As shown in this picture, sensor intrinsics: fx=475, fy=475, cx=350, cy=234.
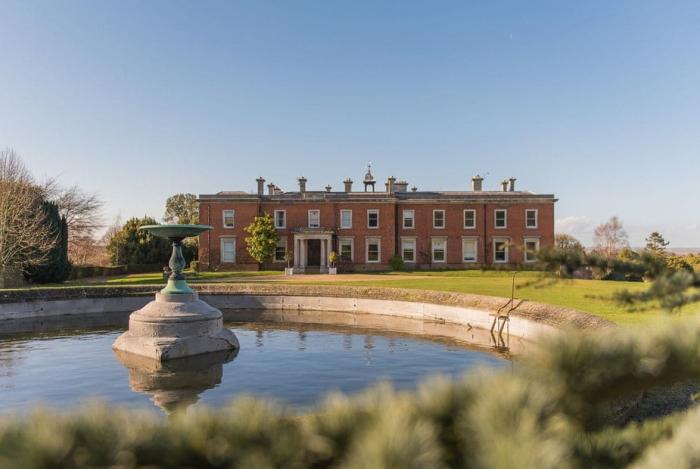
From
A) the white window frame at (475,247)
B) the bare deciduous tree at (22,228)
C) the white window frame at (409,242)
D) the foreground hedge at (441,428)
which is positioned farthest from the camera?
the white window frame at (409,242)

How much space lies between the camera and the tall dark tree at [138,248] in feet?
146

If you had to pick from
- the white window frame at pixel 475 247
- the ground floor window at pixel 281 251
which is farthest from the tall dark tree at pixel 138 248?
the white window frame at pixel 475 247

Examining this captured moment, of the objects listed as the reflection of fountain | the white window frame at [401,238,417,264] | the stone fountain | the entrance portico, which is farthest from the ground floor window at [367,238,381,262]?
the reflection of fountain

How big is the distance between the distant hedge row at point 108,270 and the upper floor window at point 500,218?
30868mm

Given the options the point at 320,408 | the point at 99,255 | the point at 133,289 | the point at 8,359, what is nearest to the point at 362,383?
the point at 320,408

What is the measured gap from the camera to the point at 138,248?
44531mm

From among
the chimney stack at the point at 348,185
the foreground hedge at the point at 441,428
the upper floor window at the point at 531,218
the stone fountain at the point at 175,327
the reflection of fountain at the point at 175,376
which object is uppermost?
the chimney stack at the point at 348,185

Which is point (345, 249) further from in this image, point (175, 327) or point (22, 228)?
point (175, 327)

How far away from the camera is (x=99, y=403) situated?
317 centimetres

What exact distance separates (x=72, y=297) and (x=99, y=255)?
135 feet

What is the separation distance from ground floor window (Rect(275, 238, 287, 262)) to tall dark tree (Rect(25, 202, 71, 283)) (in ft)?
51.3

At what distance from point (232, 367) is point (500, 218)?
34192mm

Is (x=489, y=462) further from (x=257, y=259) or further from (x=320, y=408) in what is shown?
(x=257, y=259)

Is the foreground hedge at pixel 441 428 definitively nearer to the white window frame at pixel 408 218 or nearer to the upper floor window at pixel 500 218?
the white window frame at pixel 408 218
